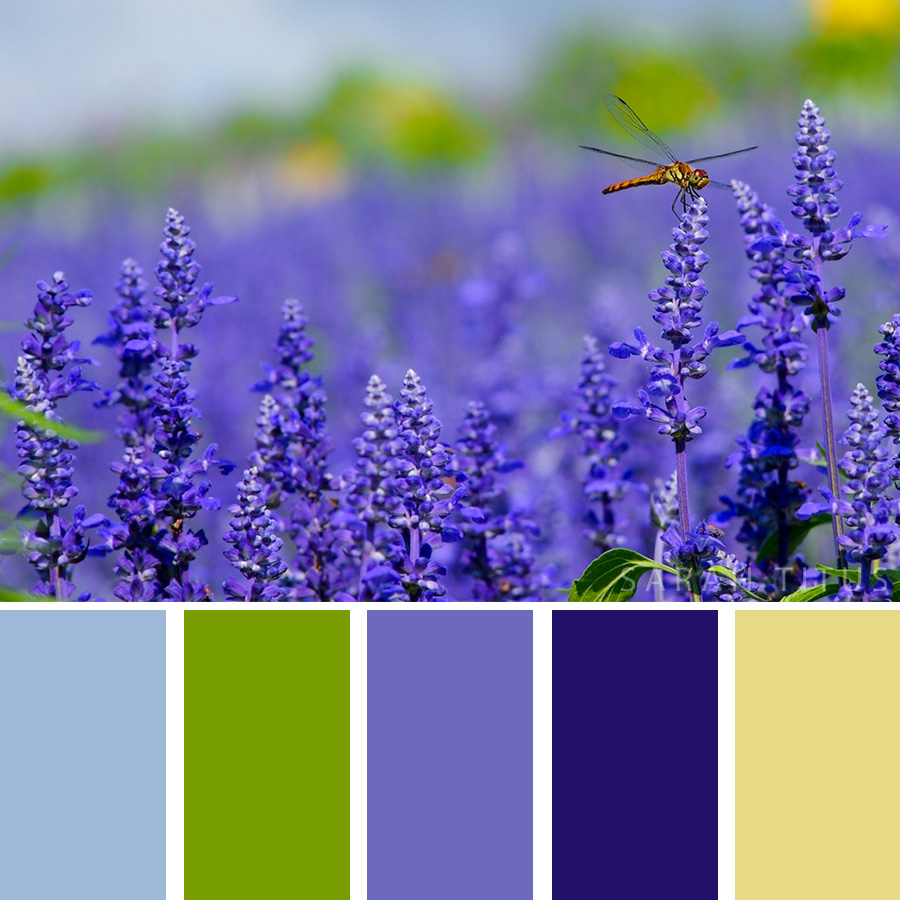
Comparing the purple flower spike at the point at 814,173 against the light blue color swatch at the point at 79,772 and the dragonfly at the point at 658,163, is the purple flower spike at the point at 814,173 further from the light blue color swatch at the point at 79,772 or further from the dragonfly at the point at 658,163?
the light blue color swatch at the point at 79,772

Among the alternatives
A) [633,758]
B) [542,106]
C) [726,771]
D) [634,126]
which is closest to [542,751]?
[633,758]

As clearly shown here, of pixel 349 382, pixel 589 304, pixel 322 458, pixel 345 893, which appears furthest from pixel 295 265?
pixel 345 893

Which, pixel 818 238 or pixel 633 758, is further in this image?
pixel 633 758

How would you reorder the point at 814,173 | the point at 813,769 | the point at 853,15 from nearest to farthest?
the point at 814,173 < the point at 813,769 < the point at 853,15

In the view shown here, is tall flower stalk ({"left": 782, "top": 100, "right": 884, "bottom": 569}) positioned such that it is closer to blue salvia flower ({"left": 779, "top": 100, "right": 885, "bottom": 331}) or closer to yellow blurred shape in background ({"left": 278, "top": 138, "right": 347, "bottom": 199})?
blue salvia flower ({"left": 779, "top": 100, "right": 885, "bottom": 331})

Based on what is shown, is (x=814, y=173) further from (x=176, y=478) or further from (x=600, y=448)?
(x=176, y=478)

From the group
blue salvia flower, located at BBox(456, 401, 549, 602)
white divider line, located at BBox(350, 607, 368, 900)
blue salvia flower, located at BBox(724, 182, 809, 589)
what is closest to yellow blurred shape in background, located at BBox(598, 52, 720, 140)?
blue salvia flower, located at BBox(724, 182, 809, 589)

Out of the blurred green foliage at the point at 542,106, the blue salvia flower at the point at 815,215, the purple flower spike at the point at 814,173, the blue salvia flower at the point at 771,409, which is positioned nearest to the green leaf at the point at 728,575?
the blue salvia flower at the point at 771,409

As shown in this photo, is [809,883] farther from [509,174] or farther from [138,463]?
[509,174]
